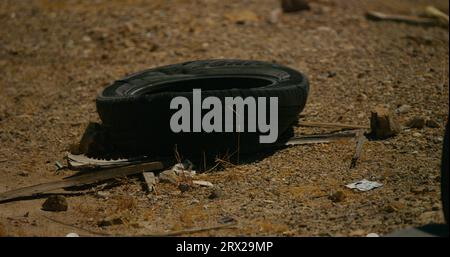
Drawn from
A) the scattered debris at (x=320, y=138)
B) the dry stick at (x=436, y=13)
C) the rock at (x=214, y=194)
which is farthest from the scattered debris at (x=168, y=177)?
the dry stick at (x=436, y=13)

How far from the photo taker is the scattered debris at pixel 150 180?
17.9ft

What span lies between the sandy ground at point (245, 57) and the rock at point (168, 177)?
0.21ft

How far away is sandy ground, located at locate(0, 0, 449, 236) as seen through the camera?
4.92 m

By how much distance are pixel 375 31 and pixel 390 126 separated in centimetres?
349

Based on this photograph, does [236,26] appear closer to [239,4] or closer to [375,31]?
[239,4]

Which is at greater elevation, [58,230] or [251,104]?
[251,104]

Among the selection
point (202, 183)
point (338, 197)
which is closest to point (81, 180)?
point (202, 183)

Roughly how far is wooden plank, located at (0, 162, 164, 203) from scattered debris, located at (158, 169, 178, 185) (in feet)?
0.29

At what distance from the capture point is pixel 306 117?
6789 mm

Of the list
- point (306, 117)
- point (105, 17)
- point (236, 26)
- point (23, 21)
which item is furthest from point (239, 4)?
point (306, 117)

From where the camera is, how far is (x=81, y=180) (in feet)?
18.4

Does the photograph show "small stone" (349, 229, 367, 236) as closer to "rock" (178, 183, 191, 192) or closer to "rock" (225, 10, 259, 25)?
"rock" (178, 183, 191, 192)
